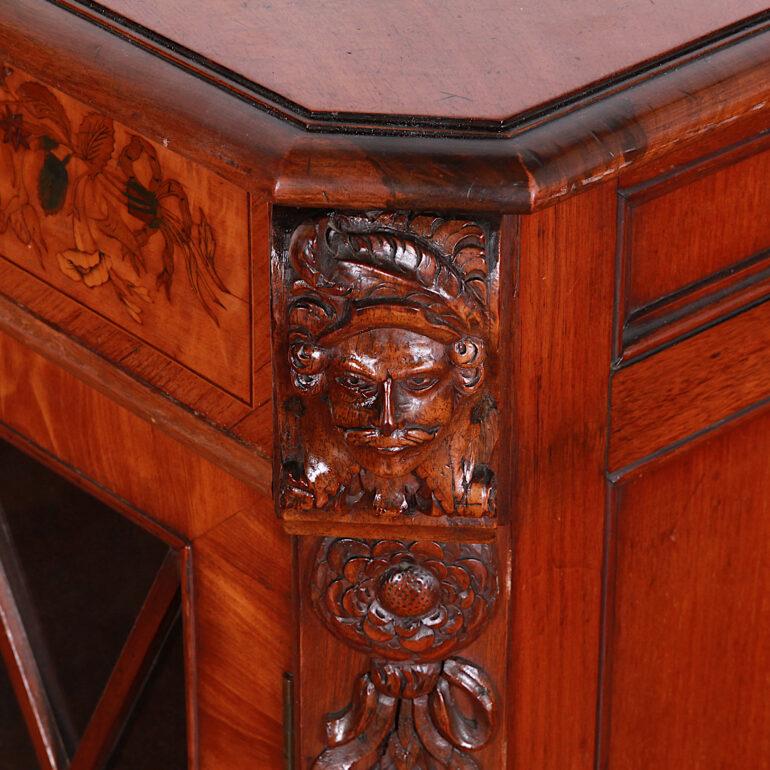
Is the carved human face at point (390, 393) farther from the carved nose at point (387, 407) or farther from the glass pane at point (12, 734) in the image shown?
the glass pane at point (12, 734)

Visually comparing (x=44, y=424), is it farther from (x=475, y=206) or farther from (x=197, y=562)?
(x=475, y=206)

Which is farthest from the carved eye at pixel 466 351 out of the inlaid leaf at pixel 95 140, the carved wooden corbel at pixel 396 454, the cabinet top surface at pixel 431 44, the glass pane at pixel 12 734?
the glass pane at pixel 12 734

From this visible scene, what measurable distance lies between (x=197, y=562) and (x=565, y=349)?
0.26 m

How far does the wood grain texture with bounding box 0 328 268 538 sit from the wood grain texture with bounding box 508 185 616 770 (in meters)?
0.16

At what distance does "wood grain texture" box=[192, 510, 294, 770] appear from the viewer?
891 mm

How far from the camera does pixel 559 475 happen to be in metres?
0.83

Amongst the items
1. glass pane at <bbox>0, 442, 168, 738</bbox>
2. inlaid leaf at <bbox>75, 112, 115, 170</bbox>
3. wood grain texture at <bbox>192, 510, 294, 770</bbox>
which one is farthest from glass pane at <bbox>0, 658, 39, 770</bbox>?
inlaid leaf at <bbox>75, 112, 115, 170</bbox>

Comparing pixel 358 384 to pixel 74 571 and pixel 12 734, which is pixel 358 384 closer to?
pixel 74 571

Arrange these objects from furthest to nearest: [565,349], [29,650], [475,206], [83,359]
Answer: [29,650]
[83,359]
[565,349]
[475,206]

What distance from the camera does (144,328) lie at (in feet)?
2.89

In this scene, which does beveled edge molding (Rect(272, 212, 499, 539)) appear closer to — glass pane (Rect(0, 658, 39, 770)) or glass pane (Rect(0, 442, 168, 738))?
glass pane (Rect(0, 442, 168, 738))

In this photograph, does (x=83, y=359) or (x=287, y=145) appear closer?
(x=287, y=145)

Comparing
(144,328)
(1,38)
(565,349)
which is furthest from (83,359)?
(565,349)

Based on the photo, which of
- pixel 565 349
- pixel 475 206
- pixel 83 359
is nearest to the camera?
pixel 475 206
